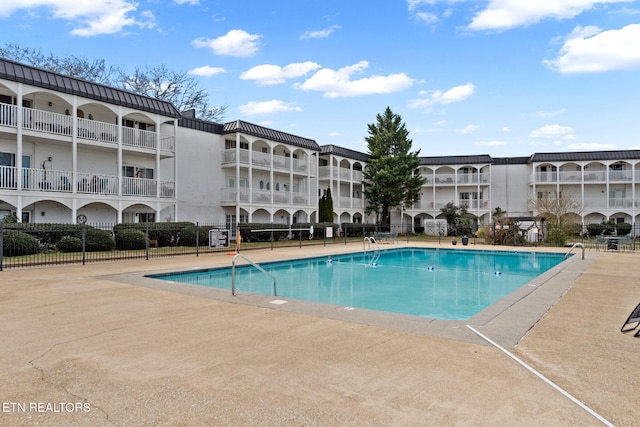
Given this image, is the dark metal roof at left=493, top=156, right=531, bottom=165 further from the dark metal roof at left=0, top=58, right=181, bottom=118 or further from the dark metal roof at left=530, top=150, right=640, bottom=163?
the dark metal roof at left=0, top=58, right=181, bottom=118

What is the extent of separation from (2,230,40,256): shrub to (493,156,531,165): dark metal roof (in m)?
43.2

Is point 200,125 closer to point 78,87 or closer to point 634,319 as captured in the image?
point 78,87

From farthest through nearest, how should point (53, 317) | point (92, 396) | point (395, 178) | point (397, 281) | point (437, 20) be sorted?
point (395, 178) < point (437, 20) < point (397, 281) < point (53, 317) < point (92, 396)

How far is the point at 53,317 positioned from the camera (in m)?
6.85

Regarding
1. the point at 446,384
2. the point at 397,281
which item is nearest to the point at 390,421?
the point at 446,384

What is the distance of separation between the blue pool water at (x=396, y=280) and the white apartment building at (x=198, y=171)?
10.8 meters

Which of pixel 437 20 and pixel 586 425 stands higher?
pixel 437 20

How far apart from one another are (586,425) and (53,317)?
7.46 meters

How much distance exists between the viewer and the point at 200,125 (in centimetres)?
2895

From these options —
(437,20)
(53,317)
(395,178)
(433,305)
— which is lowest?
(433,305)

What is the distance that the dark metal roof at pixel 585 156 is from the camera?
4088cm

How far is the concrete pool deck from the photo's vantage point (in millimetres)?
3377

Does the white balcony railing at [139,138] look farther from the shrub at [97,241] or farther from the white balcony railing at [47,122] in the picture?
the shrub at [97,241]

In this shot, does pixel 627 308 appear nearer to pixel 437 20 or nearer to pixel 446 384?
pixel 446 384
